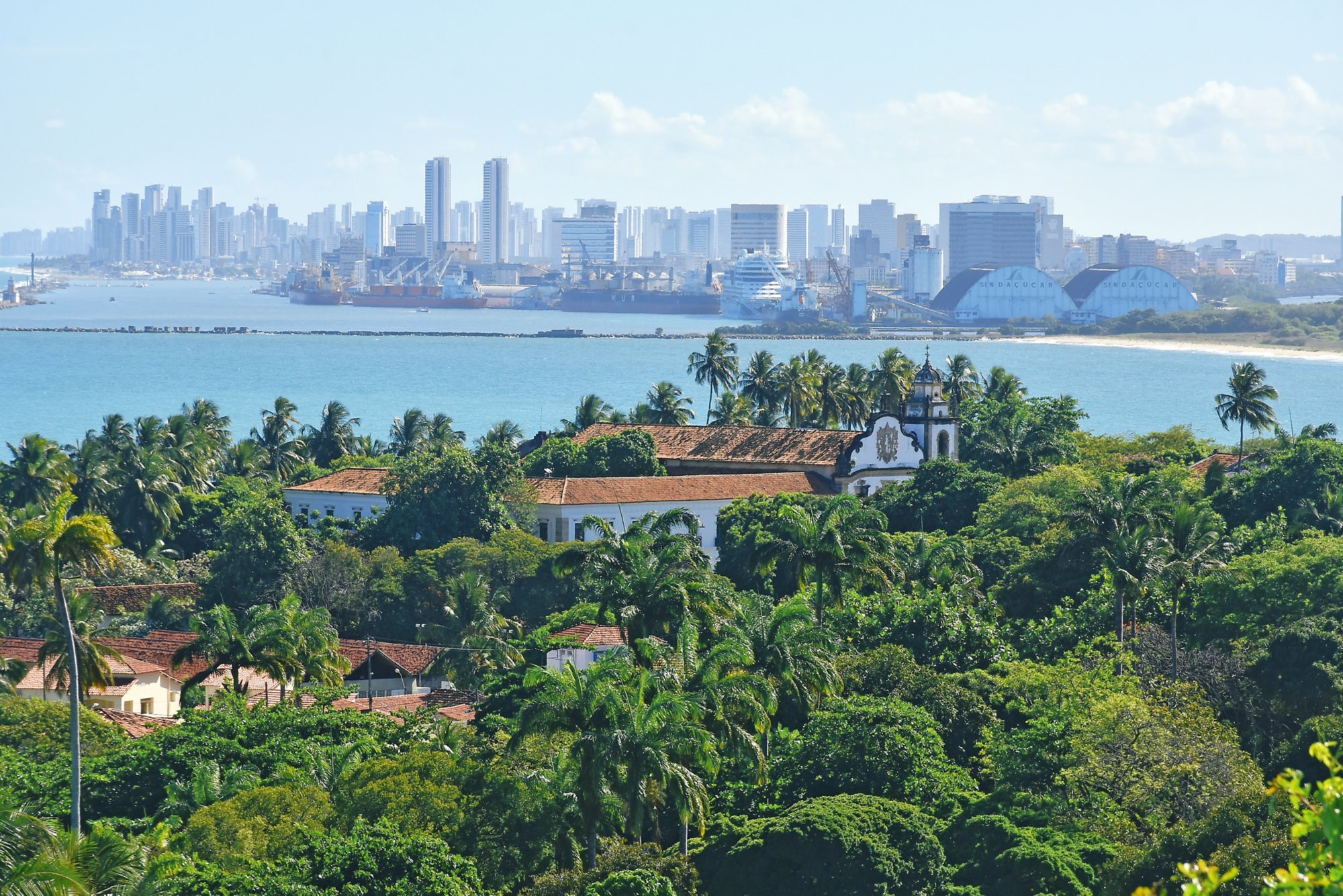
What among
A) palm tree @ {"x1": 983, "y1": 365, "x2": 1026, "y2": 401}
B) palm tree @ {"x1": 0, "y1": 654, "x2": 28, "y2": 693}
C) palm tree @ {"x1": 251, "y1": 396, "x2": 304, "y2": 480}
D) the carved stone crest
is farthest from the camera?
palm tree @ {"x1": 983, "y1": 365, "x2": 1026, "y2": 401}

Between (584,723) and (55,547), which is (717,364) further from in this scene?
(55,547)

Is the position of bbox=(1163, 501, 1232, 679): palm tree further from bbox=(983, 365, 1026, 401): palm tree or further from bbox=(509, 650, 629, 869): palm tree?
bbox=(983, 365, 1026, 401): palm tree

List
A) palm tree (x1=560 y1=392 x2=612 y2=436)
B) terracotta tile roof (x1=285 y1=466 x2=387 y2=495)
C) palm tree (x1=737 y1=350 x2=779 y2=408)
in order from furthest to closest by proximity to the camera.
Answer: palm tree (x1=737 y1=350 x2=779 y2=408), palm tree (x1=560 y1=392 x2=612 y2=436), terracotta tile roof (x1=285 y1=466 x2=387 y2=495)

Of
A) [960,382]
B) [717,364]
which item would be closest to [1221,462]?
[960,382]

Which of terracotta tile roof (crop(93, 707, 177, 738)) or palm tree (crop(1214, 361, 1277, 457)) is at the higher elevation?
palm tree (crop(1214, 361, 1277, 457))

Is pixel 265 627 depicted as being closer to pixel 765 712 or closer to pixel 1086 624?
pixel 765 712

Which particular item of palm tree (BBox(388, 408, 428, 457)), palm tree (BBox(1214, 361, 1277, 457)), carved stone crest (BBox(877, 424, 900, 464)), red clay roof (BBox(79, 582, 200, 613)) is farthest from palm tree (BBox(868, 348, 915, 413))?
red clay roof (BBox(79, 582, 200, 613))

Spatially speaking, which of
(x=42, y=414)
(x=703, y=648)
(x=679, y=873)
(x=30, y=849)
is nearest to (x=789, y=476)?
(x=703, y=648)
